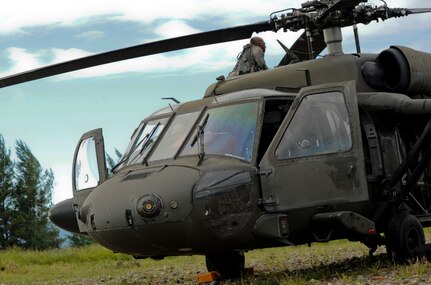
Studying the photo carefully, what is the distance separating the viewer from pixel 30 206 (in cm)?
6047

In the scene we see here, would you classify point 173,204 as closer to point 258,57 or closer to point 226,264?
point 226,264

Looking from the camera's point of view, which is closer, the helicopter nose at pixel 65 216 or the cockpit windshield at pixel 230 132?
the cockpit windshield at pixel 230 132

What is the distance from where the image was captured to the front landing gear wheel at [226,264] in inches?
357

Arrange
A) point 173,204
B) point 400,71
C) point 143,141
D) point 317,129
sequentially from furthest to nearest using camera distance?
point 400,71
point 143,141
point 317,129
point 173,204

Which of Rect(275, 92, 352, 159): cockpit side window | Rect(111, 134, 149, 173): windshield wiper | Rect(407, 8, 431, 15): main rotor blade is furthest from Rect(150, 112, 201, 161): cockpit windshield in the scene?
Rect(407, 8, 431, 15): main rotor blade

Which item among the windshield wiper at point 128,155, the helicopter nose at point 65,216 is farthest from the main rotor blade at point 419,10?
the helicopter nose at point 65,216

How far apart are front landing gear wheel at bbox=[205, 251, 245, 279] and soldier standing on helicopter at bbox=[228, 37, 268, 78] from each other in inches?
84.7

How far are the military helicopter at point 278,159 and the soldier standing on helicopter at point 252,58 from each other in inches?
22.5

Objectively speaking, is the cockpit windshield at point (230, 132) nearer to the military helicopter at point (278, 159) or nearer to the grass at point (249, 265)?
the military helicopter at point (278, 159)

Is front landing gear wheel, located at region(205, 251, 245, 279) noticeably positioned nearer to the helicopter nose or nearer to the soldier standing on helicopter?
the helicopter nose

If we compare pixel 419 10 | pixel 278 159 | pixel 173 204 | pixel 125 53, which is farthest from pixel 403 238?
pixel 125 53

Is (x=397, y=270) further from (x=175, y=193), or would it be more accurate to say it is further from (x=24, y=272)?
(x=24, y=272)

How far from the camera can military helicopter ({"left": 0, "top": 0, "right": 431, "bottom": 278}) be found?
7.26 m

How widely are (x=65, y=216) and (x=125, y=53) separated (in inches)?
88.3
